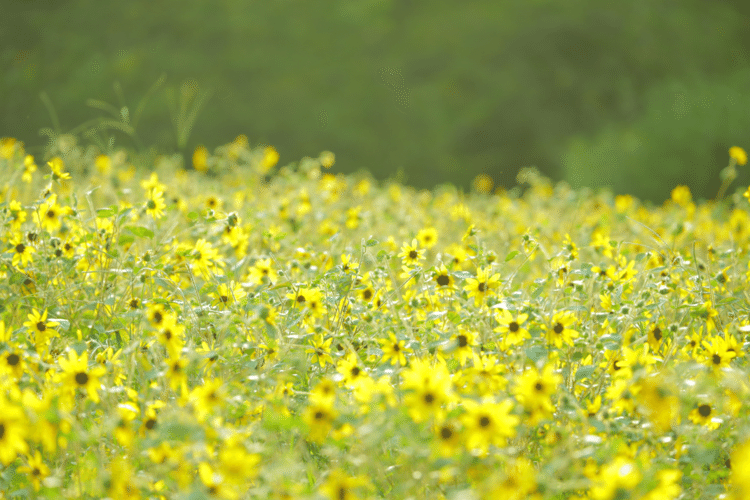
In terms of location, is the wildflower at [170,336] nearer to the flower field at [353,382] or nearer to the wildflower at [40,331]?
the flower field at [353,382]

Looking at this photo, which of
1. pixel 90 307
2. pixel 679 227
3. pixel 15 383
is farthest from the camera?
pixel 679 227

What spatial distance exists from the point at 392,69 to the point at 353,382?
753 cm

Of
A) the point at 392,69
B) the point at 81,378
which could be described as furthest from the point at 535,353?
the point at 392,69

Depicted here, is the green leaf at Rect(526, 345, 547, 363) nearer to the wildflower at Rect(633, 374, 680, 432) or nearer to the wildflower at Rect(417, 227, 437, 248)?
the wildflower at Rect(633, 374, 680, 432)

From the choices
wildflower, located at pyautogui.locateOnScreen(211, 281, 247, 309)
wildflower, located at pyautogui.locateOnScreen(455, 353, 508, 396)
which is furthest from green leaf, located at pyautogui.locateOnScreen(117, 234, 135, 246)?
wildflower, located at pyautogui.locateOnScreen(455, 353, 508, 396)

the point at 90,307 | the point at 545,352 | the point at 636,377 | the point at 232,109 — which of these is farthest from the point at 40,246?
the point at 232,109

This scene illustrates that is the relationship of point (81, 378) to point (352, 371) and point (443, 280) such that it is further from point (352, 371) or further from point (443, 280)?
point (443, 280)

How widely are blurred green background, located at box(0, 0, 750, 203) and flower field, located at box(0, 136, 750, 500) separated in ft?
19.1

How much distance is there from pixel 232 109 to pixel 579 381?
729cm

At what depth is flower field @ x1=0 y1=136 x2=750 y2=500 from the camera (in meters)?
1.06

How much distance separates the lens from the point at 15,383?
1271mm

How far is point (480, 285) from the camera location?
171 cm

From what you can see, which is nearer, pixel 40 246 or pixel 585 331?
pixel 585 331

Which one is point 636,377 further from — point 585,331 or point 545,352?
point 585,331
